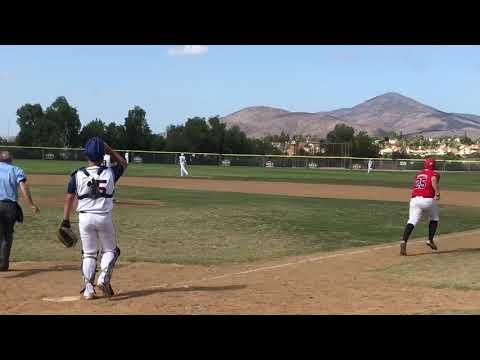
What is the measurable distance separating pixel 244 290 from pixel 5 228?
13.3 feet

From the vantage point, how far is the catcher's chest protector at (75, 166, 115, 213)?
716 cm

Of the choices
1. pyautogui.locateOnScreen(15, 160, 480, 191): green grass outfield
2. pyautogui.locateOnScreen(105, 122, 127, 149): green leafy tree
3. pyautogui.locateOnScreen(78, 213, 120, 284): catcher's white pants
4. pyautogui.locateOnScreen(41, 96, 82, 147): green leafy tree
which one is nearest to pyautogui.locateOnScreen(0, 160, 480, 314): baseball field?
pyautogui.locateOnScreen(78, 213, 120, 284): catcher's white pants

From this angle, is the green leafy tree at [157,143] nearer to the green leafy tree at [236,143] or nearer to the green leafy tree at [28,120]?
the green leafy tree at [236,143]

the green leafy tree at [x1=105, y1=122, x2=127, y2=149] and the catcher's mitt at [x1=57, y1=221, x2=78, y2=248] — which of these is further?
the green leafy tree at [x1=105, y1=122, x2=127, y2=149]

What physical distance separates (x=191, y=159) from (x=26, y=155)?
1757 cm

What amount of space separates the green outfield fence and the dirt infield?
56.8 m

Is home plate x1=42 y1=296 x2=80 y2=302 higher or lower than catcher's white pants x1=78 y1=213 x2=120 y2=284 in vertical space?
lower

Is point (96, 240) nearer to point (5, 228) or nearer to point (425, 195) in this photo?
point (5, 228)

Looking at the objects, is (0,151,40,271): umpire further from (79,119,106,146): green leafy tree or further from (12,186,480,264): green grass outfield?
(79,119,106,146): green leafy tree

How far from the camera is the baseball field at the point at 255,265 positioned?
7.15 metres

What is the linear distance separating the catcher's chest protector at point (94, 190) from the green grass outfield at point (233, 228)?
386 centimetres

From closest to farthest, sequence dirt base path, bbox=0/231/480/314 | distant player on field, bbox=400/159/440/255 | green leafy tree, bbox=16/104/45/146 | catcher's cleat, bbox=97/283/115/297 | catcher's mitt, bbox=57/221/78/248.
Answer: dirt base path, bbox=0/231/480/314
catcher's cleat, bbox=97/283/115/297
catcher's mitt, bbox=57/221/78/248
distant player on field, bbox=400/159/440/255
green leafy tree, bbox=16/104/45/146
